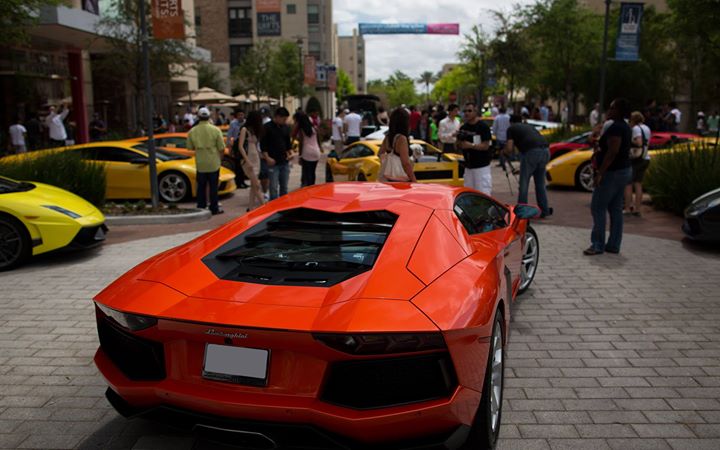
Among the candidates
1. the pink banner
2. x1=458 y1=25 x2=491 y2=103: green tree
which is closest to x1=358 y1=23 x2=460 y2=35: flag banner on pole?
the pink banner

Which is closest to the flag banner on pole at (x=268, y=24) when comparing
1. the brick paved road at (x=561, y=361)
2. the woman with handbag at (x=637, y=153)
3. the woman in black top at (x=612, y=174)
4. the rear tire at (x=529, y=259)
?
the woman with handbag at (x=637, y=153)

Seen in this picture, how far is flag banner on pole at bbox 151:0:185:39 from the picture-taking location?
1166 centimetres

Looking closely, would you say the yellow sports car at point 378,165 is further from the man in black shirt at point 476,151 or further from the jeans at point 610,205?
the jeans at point 610,205

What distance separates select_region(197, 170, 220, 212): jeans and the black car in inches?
300

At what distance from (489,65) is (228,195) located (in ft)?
65.6

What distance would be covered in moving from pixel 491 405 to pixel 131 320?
176cm

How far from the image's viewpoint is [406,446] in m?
2.71

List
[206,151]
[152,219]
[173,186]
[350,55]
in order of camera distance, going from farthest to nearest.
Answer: [350,55]
[173,186]
[206,151]
[152,219]

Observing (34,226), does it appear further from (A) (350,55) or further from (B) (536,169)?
(A) (350,55)

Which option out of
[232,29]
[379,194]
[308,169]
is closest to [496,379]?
[379,194]

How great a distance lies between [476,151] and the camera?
905 cm

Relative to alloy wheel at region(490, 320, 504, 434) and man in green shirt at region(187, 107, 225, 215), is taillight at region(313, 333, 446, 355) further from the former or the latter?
man in green shirt at region(187, 107, 225, 215)

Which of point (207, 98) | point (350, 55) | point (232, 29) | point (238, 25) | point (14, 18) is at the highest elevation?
point (350, 55)

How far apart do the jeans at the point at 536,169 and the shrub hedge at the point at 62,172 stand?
7.13m
